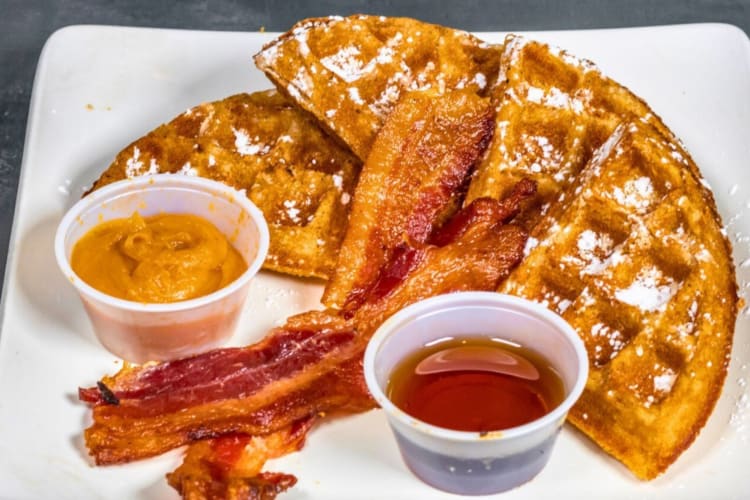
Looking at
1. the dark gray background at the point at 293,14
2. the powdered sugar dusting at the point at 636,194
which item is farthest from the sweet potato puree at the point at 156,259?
the dark gray background at the point at 293,14

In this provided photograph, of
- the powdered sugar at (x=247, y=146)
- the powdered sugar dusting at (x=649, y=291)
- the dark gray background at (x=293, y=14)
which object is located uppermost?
the powdered sugar dusting at (x=649, y=291)

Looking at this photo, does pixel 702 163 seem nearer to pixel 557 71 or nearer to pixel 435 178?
pixel 557 71

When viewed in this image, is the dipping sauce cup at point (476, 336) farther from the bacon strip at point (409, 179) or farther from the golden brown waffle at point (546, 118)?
the golden brown waffle at point (546, 118)

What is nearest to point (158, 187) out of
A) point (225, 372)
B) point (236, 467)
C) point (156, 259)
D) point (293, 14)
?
point (156, 259)

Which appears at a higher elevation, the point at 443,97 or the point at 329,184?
the point at 443,97

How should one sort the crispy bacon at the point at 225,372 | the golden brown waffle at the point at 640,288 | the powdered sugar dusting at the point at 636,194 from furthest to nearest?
the powdered sugar dusting at the point at 636,194
the crispy bacon at the point at 225,372
the golden brown waffle at the point at 640,288

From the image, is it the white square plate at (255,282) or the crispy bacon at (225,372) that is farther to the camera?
the crispy bacon at (225,372)

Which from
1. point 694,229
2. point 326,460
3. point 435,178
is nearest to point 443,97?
point 435,178

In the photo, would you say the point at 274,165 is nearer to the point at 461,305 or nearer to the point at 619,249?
the point at 461,305
